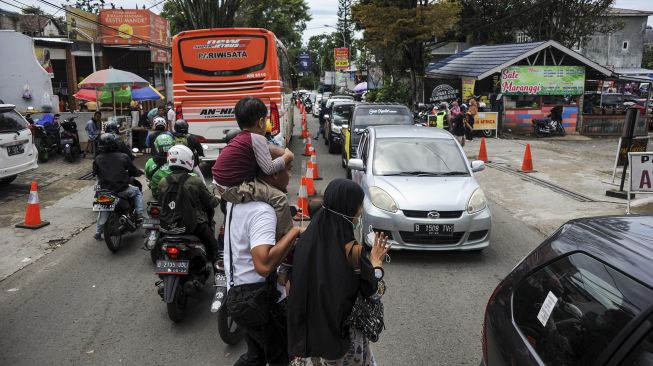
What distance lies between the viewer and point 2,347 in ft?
16.4

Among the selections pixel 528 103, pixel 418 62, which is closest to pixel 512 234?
pixel 528 103

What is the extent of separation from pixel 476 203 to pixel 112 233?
500cm

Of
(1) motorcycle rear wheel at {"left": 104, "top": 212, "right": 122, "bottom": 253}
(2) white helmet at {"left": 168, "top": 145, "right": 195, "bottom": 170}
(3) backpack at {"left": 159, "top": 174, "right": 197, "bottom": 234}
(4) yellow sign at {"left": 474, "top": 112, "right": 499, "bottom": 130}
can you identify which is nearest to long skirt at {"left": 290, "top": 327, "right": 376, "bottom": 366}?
(3) backpack at {"left": 159, "top": 174, "right": 197, "bottom": 234}

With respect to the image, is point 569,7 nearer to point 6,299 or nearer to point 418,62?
point 418,62

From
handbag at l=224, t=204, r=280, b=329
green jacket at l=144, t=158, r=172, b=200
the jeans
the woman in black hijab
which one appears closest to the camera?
the woman in black hijab

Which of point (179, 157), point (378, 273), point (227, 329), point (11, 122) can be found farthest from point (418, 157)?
point (11, 122)

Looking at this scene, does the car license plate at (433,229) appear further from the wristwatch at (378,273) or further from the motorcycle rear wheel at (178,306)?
the wristwatch at (378,273)

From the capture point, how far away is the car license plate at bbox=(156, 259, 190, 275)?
518cm

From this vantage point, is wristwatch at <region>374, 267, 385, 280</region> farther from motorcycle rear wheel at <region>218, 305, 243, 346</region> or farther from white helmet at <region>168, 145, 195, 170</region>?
white helmet at <region>168, 145, 195, 170</region>

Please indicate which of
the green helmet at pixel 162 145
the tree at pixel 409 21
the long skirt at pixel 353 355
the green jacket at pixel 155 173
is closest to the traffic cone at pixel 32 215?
the green jacket at pixel 155 173

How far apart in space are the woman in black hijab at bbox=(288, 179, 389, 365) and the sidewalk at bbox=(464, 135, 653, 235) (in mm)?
6777

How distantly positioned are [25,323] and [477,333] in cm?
445

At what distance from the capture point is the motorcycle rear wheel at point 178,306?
17.3ft

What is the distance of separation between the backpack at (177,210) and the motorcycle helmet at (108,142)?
2717 millimetres
